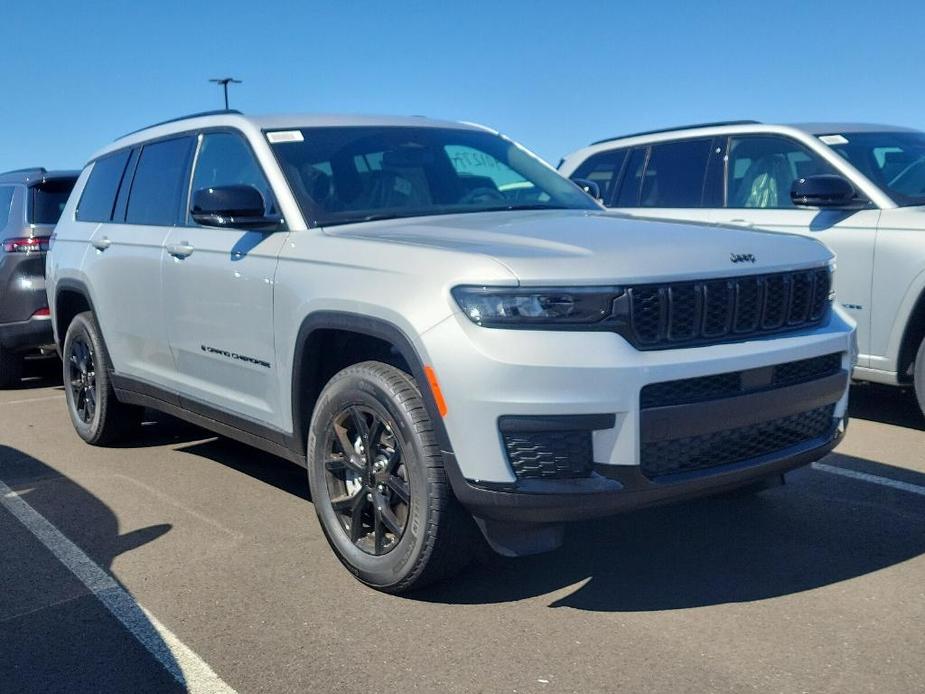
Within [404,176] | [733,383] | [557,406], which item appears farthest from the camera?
[404,176]

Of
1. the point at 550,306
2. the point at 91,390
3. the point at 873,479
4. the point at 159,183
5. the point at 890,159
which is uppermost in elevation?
the point at 890,159

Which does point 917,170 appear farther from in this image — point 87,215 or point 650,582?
point 87,215

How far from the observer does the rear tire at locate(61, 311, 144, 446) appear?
6340mm

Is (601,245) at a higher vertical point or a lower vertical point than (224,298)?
higher

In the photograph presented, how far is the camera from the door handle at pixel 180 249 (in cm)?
516

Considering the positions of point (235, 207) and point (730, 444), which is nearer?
point (730, 444)

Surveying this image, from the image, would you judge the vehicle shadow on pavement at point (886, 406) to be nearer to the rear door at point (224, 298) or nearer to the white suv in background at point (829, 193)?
the white suv in background at point (829, 193)

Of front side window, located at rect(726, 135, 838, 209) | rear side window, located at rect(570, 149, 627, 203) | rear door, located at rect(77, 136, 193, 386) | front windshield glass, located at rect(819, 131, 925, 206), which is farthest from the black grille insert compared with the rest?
rear side window, located at rect(570, 149, 627, 203)

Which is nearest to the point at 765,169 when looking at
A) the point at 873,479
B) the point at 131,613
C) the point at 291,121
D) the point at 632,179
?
the point at 632,179

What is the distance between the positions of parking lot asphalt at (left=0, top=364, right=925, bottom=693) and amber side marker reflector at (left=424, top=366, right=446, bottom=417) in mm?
785

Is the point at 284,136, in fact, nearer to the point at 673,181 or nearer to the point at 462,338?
the point at 462,338

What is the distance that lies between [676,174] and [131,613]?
17.6 feet

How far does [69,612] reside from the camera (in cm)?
391

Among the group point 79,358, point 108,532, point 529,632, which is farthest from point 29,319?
point 529,632
